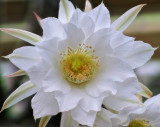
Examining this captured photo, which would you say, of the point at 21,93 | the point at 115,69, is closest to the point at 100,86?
the point at 115,69

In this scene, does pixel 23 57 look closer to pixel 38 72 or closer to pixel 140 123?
pixel 38 72

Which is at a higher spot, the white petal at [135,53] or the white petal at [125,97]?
the white petal at [135,53]

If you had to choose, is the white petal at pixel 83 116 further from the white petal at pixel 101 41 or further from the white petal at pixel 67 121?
the white petal at pixel 101 41

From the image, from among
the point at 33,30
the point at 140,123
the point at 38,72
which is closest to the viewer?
the point at 38,72

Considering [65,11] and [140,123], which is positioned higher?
[65,11]

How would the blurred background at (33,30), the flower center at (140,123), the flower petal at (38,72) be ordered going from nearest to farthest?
the flower petal at (38,72) < the flower center at (140,123) < the blurred background at (33,30)

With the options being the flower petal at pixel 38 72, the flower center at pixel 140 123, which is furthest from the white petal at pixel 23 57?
the flower center at pixel 140 123

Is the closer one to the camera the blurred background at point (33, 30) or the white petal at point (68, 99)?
the white petal at point (68, 99)
